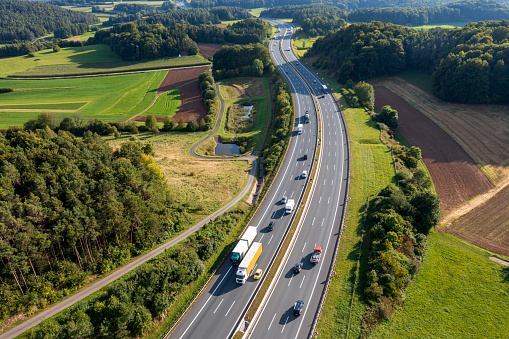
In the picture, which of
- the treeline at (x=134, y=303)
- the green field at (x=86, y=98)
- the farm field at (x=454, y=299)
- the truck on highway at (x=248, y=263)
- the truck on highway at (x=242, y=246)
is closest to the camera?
the treeline at (x=134, y=303)

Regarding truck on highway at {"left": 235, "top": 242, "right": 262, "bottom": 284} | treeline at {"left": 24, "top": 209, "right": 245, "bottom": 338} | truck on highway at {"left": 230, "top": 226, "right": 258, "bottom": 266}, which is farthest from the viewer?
truck on highway at {"left": 230, "top": 226, "right": 258, "bottom": 266}

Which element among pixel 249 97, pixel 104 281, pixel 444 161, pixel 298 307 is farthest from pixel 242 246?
pixel 249 97

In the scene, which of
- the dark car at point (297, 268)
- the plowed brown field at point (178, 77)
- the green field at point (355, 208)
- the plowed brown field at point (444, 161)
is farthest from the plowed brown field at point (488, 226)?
the plowed brown field at point (178, 77)

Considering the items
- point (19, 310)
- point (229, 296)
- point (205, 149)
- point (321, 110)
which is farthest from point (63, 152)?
point (321, 110)

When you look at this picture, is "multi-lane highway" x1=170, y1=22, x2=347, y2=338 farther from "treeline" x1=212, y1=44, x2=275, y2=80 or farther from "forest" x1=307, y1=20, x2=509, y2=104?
"treeline" x1=212, y1=44, x2=275, y2=80

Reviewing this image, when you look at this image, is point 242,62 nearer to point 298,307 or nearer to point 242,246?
point 242,246

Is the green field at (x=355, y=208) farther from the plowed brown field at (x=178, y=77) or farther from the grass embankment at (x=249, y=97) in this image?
the plowed brown field at (x=178, y=77)

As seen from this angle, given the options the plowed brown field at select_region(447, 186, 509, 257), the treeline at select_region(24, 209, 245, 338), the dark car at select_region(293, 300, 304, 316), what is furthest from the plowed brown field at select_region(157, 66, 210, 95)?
the plowed brown field at select_region(447, 186, 509, 257)
